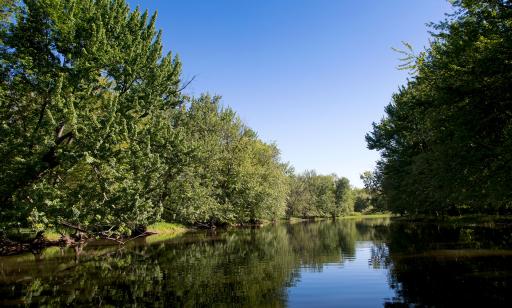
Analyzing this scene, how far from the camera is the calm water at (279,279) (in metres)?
14.8

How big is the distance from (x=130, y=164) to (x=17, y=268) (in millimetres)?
10343

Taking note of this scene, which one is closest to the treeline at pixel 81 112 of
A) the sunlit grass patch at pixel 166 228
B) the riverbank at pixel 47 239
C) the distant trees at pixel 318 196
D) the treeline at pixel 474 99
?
the riverbank at pixel 47 239

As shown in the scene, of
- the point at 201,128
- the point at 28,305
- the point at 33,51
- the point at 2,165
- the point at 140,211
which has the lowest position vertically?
the point at 28,305

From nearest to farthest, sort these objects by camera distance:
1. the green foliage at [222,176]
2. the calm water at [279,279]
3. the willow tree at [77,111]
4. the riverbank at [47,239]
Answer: the calm water at [279,279] < the willow tree at [77,111] < the riverbank at [47,239] < the green foliage at [222,176]

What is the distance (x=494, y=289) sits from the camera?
47.0ft

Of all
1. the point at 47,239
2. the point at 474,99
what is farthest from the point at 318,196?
the point at 474,99

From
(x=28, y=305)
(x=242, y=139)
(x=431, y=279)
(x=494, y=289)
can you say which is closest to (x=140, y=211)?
(x=28, y=305)

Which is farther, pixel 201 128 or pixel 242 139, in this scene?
pixel 242 139

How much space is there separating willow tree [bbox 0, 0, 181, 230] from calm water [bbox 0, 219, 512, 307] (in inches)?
162

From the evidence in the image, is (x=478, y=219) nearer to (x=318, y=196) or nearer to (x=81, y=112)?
(x=81, y=112)

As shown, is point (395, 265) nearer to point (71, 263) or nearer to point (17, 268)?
point (71, 263)

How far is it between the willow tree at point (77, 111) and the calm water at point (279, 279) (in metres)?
4.12

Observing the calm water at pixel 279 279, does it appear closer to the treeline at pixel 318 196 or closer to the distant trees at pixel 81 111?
the distant trees at pixel 81 111

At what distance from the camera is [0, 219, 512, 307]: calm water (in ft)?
48.7
